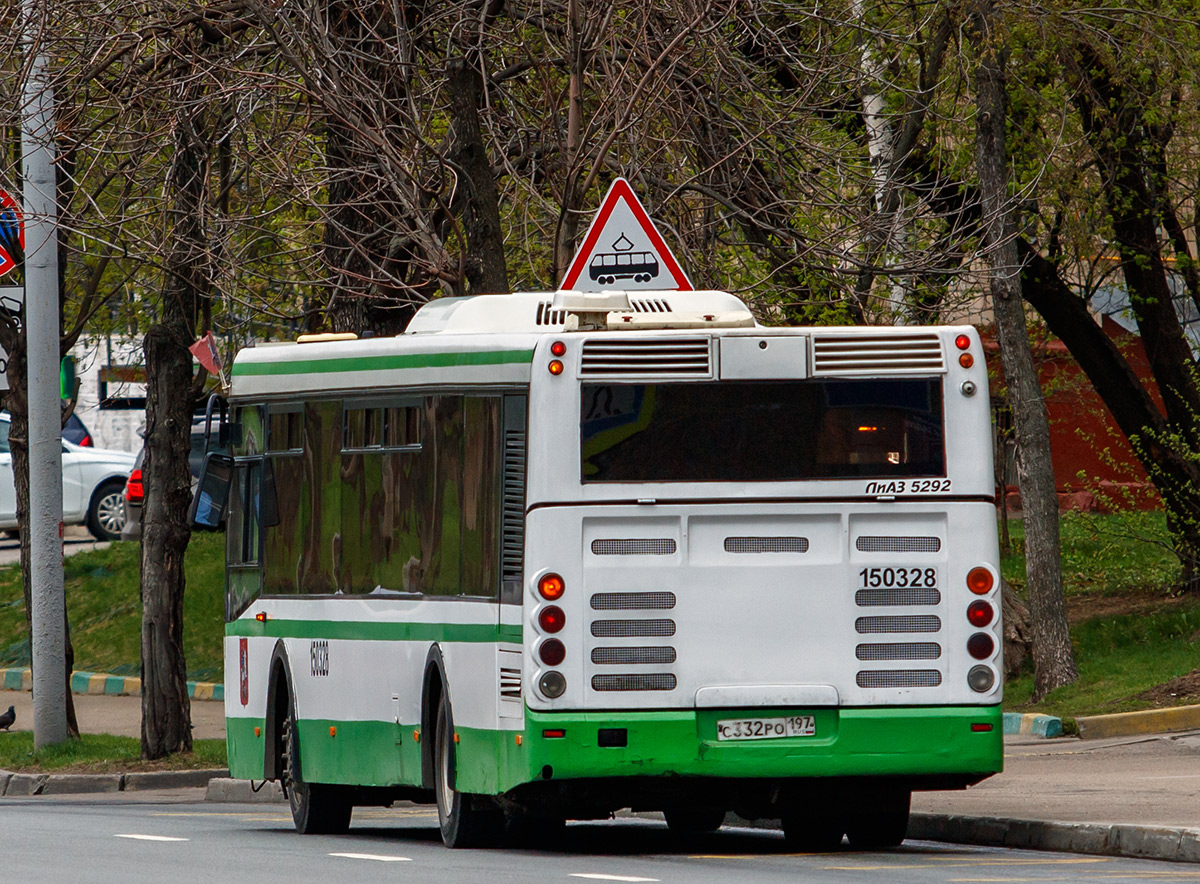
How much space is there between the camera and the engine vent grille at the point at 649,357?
35.7 ft

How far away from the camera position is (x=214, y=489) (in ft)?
46.7

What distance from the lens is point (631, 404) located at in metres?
10.9

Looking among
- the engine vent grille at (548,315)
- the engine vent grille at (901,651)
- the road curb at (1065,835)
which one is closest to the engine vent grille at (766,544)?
the engine vent grille at (901,651)

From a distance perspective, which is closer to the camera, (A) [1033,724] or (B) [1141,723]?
(B) [1141,723]

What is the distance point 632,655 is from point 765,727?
0.72 m

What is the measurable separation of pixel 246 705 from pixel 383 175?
12.3ft

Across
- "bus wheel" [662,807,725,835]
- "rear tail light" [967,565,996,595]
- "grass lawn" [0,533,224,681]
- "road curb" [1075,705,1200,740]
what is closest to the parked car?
"grass lawn" [0,533,224,681]

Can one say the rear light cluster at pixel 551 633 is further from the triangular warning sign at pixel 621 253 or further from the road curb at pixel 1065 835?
the road curb at pixel 1065 835

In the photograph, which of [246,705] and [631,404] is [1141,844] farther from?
[246,705]

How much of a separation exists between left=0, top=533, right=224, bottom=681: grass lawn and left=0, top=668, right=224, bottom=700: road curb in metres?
0.32

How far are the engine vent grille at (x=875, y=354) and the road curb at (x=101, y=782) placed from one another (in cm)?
905

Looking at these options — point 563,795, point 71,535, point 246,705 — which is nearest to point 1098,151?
point 246,705

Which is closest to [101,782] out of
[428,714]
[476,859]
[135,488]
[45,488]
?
[45,488]

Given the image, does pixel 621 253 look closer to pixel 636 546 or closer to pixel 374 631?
pixel 636 546
